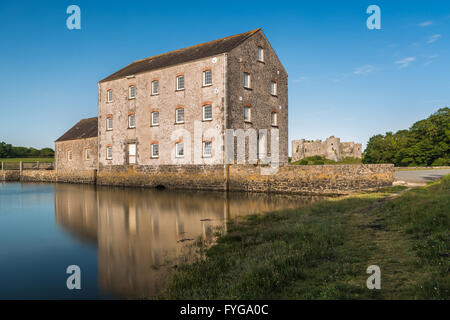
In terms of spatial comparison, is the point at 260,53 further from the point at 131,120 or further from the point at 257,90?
the point at 131,120

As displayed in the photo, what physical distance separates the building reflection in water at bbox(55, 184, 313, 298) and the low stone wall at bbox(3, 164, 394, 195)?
6.03 m

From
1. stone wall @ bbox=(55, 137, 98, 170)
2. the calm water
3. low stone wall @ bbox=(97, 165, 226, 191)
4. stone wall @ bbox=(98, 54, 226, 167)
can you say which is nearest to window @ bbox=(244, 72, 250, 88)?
stone wall @ bbox=(98, 54, 226, 167)

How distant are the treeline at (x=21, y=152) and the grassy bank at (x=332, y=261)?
81.8 meters

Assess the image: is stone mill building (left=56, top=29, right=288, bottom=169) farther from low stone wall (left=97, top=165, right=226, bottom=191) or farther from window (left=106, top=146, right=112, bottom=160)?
low stone wall (left=97, top=165, right=226, bottom=191)

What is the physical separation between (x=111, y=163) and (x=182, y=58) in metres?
13.0

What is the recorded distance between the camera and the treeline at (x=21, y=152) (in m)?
72.8

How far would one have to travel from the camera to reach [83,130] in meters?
39.9

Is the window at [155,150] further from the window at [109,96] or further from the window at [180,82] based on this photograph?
the window at [109,96]

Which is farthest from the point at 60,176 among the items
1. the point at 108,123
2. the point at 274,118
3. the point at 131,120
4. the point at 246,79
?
the point at 274,118

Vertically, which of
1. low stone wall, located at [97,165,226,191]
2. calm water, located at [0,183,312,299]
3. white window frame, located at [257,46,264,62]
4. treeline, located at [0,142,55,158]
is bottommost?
calm water, located at [0,183,312,299]

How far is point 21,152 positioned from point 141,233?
8339cm

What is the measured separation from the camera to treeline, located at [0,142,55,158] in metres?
72.8
